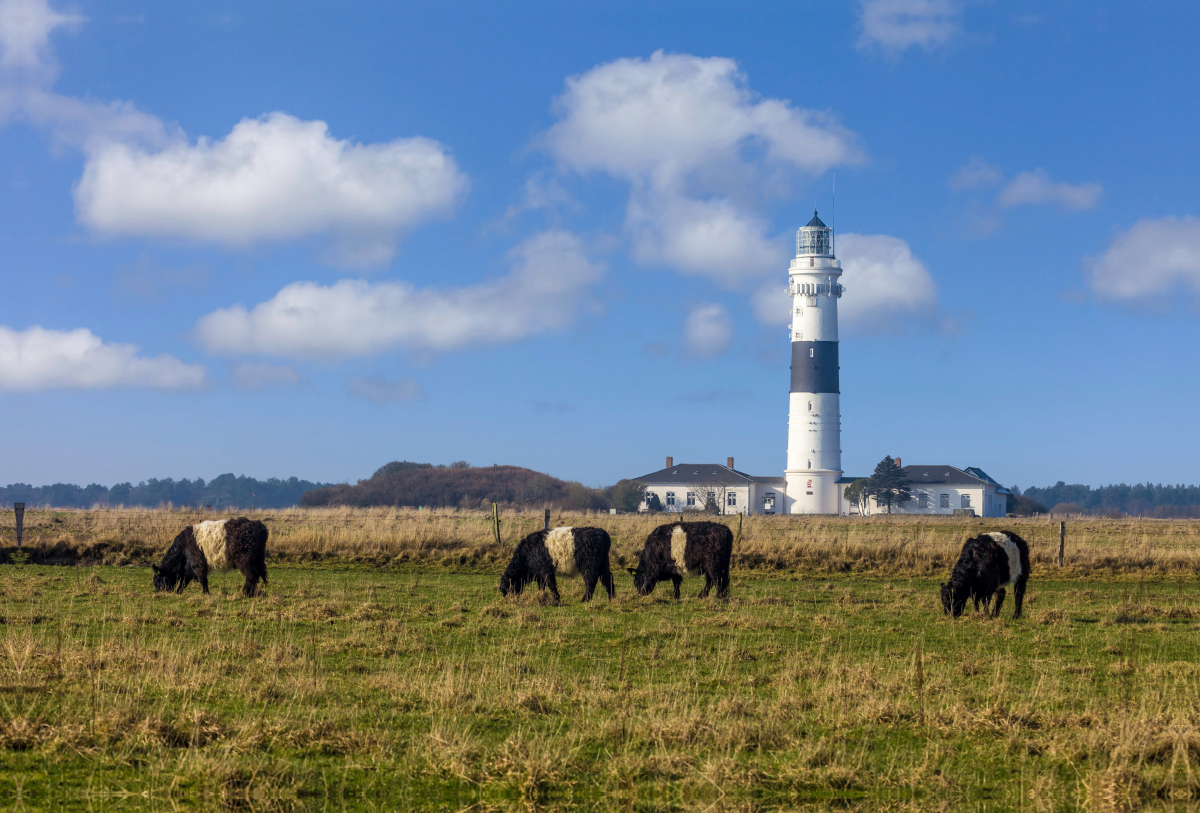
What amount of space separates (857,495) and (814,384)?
52.5 ft

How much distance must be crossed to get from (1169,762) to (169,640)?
37.1 ft

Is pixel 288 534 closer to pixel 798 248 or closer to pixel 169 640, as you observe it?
pixel 169 640

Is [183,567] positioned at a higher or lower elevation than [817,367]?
lower

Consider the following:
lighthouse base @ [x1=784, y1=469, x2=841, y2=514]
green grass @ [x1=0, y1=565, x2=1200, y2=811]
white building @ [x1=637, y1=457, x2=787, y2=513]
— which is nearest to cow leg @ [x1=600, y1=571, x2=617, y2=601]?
green grass @ [x1=0, y1=565, x2=1200, y2=811]

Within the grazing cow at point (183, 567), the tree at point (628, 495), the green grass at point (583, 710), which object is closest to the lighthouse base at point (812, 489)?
the tree at point (628, 495)

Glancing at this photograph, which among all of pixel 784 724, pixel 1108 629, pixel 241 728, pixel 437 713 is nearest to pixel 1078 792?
pixel 784 724

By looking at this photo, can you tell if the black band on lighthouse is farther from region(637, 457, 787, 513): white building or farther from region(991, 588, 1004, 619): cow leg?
region(991, 588, 1004, 619): cow leg

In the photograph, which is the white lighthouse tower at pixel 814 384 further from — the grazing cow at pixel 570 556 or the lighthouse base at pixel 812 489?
the grazing cow at pixel 570 556

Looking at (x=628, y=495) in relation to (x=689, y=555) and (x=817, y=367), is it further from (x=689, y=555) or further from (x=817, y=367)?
(x=689, y=555)

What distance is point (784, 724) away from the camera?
8820 mm

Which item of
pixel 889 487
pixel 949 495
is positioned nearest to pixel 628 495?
pixel 889 487

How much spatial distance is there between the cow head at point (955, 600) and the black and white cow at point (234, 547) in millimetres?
12045

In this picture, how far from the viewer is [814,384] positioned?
282 feet

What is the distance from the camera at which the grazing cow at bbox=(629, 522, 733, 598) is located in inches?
768
